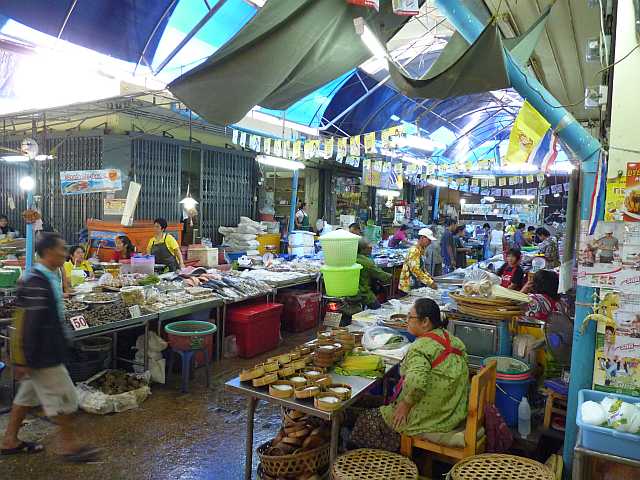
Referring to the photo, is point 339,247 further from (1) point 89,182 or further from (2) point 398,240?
(2) point 398,240

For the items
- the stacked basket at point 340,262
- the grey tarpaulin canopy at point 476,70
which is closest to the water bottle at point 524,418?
the stacked basket at point 340,262

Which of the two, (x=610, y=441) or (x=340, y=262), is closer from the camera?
(x=610, y=441)

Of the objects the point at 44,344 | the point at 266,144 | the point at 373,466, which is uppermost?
the point at 266,144

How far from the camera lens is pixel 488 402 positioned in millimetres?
3541

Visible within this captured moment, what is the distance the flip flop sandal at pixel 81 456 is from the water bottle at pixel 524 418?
3654 mm

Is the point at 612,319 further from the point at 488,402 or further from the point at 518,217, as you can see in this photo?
the point at 518,217

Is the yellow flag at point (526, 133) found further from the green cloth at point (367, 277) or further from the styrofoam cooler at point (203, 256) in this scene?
Result: the styrofoam cooler at point (203, 256)

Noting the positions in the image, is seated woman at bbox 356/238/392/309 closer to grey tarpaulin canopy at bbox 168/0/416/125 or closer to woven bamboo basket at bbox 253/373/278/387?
woven bamboo basket at bbox 253/373/278/387

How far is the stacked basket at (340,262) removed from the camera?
479cm

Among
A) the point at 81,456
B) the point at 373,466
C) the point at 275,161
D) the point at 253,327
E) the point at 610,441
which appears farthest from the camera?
the point at 275,161

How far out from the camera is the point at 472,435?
3211 millimetres

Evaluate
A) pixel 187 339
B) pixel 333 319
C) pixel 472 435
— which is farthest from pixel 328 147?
pixel 472 435

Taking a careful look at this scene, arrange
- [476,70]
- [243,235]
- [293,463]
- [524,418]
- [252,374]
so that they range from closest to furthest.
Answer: [476,70]
[293,463]
[252,374]
[524,418]
[243,235]

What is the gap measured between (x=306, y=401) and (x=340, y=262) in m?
1.82
